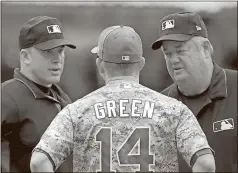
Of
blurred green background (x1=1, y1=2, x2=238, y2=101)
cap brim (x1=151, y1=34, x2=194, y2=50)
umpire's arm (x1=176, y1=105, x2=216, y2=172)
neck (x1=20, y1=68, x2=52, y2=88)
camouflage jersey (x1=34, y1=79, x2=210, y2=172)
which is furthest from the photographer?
blurred green background (x1=1, y1=2, x2=238, y2=101)

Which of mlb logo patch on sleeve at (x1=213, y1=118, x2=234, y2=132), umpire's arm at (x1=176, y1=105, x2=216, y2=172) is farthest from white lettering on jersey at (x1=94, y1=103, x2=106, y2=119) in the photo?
mlb logo patch on sleeve at (x1=213, y1=118, x2=234, y2=132)

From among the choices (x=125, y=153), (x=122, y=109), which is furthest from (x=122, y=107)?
(x=125, y=153)

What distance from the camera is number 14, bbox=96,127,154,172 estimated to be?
89.8 inches

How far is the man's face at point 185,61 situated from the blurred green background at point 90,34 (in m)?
0.11

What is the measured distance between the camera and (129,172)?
227cm

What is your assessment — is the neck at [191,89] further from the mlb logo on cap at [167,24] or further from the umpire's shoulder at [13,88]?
the umpire's shoulder at [13,88]

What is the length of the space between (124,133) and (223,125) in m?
1.13

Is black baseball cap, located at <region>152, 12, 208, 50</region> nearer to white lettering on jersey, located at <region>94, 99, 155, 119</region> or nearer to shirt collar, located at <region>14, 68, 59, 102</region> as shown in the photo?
shirt collar, located at <region>14, 68, 59, 102</region>

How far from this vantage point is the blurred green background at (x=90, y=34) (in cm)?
346

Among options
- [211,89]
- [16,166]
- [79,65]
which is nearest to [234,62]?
[211,89]

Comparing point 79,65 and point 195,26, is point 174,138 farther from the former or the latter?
point 79,65

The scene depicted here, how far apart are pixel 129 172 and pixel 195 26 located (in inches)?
46.0

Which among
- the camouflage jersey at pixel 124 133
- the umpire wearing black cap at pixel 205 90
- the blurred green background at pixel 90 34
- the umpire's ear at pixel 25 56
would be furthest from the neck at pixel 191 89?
the camouflage jersey at pixel 124 133

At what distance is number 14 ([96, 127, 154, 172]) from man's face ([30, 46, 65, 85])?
3.58 ft
